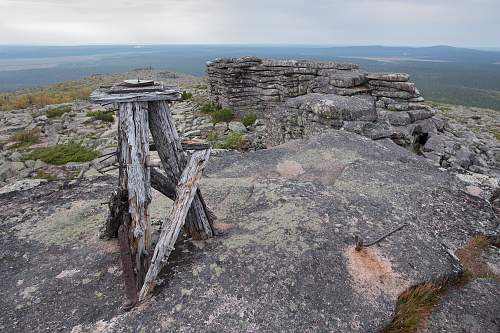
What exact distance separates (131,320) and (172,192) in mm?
2437

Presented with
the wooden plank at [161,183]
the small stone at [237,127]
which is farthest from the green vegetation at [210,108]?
the wooden plank at [161,183]

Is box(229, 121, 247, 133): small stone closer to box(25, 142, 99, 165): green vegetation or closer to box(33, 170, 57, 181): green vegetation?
box(25, 142, 99, 165): green vegetation

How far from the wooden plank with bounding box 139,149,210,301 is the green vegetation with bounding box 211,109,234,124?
17.2 meters

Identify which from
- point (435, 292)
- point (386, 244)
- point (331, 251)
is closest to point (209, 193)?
point (331, 251)

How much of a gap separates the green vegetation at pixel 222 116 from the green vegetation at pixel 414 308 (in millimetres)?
18950

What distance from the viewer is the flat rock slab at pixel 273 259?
526 centimetres

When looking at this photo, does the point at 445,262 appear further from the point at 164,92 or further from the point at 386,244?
the point at 164,92

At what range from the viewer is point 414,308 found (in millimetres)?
5602

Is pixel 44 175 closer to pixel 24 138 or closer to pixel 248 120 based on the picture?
pixel 24 138

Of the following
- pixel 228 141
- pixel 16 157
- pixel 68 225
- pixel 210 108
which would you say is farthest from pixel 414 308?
pixel 210 108

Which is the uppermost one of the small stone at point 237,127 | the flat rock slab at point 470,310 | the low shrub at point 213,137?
the flat rock slab at point 470,310

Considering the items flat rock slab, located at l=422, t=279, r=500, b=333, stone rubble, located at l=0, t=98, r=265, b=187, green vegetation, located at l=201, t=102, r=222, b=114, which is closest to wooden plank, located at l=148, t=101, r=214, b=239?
flat rock slab, located at l=422, t=279, r=500, b=333

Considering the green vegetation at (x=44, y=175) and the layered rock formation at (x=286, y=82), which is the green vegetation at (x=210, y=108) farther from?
the green vegetation at (x=44, y=175)

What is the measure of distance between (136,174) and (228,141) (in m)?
12.6
